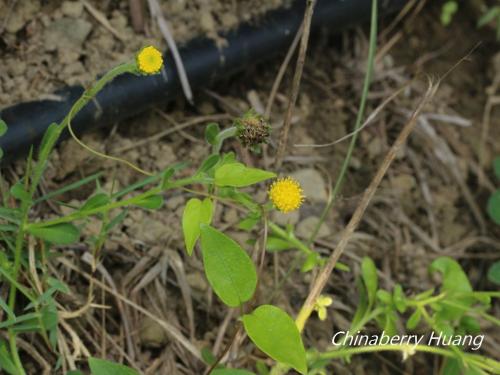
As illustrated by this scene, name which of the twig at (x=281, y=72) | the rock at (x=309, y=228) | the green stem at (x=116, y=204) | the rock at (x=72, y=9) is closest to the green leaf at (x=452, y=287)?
the rock at (x=309, y=228)

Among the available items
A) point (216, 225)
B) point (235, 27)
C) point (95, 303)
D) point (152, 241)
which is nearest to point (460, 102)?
point (235, 27)

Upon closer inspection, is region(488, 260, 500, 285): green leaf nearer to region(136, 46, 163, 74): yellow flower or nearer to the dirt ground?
the dirt ground

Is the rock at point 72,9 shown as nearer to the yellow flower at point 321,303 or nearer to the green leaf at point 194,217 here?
the green leaf at point 194,217

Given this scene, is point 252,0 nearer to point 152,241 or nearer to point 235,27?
point 235,27

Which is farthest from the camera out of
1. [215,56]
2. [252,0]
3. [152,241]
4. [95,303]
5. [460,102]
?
[460,102]

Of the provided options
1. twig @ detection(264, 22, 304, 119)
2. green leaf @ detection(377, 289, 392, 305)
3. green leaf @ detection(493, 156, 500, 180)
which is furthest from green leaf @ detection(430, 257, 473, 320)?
twig @ detection(264, 22, 304, 119)

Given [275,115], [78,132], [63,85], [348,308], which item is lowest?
[348,308]

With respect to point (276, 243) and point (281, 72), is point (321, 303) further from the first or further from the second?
point (281, 72)
